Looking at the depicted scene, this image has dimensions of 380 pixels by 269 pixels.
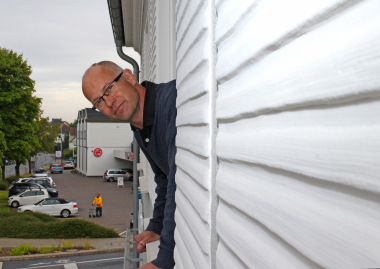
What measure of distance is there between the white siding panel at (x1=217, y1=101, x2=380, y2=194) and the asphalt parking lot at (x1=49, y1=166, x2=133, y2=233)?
20057 mm

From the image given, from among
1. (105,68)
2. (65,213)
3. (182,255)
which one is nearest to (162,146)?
(105,68)

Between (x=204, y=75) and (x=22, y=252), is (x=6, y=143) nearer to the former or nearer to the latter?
(x=22, y=252)

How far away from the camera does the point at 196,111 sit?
1260 millimetres

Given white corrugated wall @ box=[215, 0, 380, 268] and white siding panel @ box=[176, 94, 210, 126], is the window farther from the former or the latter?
white corrugated wall @ box=[215, 0, 380, 268]

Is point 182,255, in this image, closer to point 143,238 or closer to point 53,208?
point 143,238

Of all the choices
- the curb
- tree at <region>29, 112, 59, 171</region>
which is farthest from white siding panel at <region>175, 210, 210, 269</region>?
tree at <region>29, 112, 59, 171</region>

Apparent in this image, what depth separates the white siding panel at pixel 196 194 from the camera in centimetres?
111

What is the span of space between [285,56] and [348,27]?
16cm

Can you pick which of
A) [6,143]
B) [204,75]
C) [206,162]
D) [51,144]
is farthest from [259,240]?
[51,144]

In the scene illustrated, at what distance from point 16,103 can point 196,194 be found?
3003 cm

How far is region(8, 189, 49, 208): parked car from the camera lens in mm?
24484

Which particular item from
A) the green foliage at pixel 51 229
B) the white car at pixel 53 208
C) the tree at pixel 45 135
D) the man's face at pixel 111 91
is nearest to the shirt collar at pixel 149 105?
the man's face at pixel 111 91

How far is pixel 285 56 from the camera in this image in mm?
599

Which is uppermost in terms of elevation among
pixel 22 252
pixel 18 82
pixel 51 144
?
pixel 18 82
